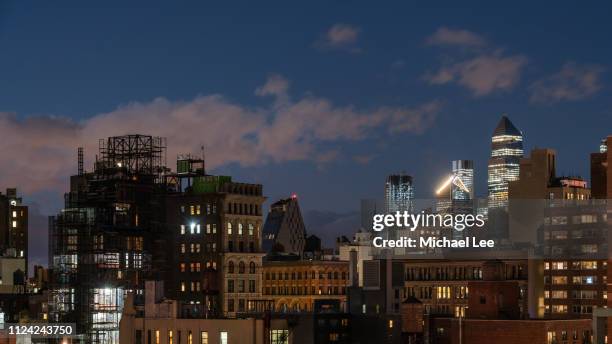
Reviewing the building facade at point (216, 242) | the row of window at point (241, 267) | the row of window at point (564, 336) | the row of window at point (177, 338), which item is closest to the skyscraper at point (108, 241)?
the building facade at point (216, 242)

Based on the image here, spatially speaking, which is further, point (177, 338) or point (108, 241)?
point (108, 241)

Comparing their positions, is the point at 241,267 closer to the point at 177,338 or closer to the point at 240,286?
the point at 240,286

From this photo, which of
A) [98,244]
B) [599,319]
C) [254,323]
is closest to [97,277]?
[98,244]

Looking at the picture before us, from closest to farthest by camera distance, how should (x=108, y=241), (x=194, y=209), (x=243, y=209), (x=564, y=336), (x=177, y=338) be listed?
(x=177, y=338) < (x=564, y=336) < (x=108, y=241) < (x=194, y=209) < (x=243, y=209)

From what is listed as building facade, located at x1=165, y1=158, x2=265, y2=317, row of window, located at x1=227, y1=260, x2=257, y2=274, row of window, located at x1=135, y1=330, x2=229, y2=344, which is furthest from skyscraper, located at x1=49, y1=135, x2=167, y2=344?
row of window, located at x1=135, y1=330, x2=229, y2=344

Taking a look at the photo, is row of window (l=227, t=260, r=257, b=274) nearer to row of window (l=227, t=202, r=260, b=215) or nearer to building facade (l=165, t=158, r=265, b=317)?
building facade (l=165, t=158, r=265, b=317)

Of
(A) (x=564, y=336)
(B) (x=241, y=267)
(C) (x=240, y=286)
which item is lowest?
(A) (x=564, y=336)

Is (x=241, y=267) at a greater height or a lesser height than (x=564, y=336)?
greater

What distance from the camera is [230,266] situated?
187375mm

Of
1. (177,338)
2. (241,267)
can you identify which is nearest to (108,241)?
(241,267)

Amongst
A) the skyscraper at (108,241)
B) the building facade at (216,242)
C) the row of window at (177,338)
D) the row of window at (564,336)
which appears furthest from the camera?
the building facade at (216,242)

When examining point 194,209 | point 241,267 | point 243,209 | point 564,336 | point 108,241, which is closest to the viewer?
point 564,336

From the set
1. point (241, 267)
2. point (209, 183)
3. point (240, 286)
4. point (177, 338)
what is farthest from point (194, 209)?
point (177, 338)

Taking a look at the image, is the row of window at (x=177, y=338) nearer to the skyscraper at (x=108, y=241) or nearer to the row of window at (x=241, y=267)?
the skyscraper at (x=108, y=241)
